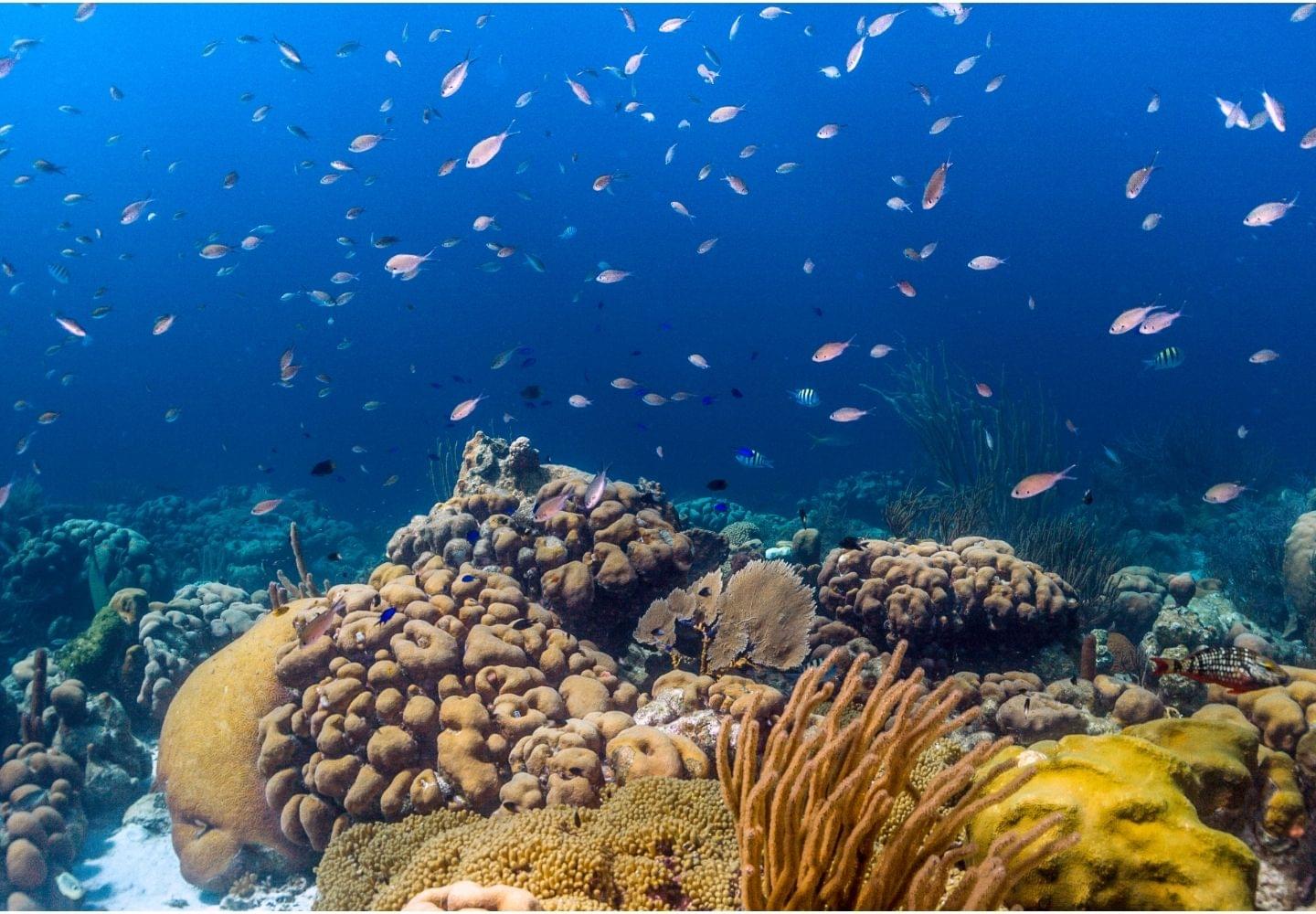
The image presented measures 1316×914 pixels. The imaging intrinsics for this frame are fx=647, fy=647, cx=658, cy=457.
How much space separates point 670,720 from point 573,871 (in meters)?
1.91

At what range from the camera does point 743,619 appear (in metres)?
5.88

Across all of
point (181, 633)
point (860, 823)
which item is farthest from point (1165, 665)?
point (181, 633)

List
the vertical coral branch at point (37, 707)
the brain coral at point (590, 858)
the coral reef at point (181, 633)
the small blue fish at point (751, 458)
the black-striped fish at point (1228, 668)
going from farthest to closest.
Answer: the small blue fish at point (751, 458) → the coral reef at point (181, 633) → the vertical coral branch at point (37, 707) → the black-striped fish at point (1228, 668) → the brain coral at point (590, 858)

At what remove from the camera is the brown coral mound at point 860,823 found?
216 cm

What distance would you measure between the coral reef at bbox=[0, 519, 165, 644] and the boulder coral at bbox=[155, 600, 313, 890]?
7.98 m

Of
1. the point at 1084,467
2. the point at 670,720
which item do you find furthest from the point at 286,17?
the point at 670,720

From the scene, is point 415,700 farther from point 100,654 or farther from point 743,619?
point 100,654

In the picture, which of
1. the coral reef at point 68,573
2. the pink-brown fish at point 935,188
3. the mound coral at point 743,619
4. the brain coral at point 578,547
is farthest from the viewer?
the coral reef at point 68,573

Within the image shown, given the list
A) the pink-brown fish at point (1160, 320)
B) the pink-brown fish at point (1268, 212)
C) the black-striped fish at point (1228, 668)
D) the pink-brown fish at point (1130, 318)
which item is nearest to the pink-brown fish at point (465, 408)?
the black-striped fish at point (1228, 668)

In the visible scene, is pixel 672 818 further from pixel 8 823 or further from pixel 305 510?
pixel 305 510

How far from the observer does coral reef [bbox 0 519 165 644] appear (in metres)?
11.8

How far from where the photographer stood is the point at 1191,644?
6820 millimetres

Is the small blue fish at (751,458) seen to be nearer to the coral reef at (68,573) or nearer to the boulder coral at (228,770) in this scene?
the boulder coral at (228,770)

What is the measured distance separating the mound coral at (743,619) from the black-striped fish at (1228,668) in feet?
8.59
